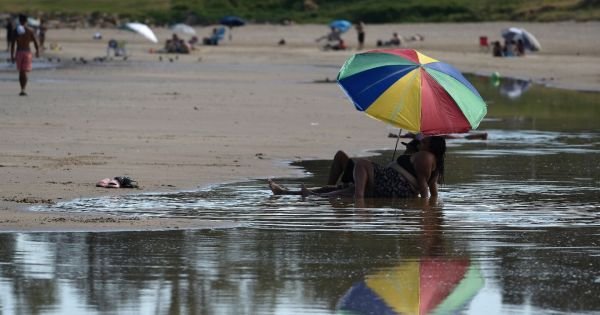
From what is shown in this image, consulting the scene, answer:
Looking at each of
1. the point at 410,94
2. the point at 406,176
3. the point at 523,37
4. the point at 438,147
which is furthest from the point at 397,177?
the point at 523,37

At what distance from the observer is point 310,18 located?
9119cm

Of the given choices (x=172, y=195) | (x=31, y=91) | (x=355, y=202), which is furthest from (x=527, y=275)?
(x=31, y=91)

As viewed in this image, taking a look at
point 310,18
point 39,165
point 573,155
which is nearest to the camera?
point 39,165

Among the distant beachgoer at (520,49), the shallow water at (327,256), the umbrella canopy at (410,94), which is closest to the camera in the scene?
the shallow water at (327,256)

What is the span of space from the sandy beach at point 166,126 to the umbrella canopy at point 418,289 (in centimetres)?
240

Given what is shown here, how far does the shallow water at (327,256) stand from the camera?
27.0 ft

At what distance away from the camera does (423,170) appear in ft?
43.8

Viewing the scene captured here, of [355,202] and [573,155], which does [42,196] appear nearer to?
[355,202]

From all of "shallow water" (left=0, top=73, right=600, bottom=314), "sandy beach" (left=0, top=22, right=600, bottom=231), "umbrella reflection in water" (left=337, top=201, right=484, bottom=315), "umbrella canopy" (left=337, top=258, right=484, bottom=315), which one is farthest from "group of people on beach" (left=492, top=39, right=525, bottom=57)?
"umbrella canopy" (left=337, top=258, right=484, bottom=315)

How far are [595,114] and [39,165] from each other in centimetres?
1362

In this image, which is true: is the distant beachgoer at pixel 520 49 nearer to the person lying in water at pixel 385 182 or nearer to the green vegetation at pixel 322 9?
the green vegetation at pixel 322 9

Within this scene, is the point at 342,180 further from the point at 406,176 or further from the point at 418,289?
the point at 418,289

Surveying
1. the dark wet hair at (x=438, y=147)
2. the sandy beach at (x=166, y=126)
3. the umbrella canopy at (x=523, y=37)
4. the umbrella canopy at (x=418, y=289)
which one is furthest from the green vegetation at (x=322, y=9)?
the umbrella canopy at (x=418, y=289)

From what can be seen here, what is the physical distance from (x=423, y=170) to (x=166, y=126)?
7949 millimetres
